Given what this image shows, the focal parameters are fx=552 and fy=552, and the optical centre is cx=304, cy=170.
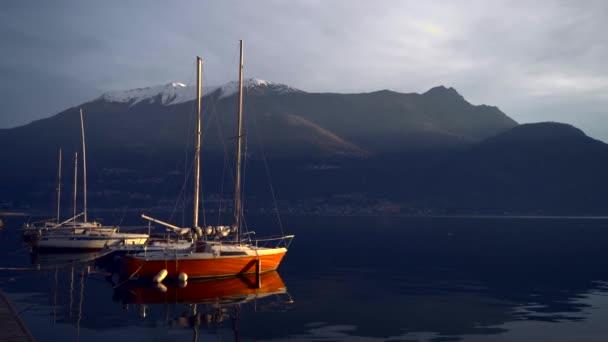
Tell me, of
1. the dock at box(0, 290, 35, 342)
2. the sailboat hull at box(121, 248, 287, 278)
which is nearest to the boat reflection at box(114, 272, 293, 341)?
the sailboat hull at box(121, 248, 287, 278)

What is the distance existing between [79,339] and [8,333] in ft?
8.64

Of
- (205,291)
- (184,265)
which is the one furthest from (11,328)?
(184,265)

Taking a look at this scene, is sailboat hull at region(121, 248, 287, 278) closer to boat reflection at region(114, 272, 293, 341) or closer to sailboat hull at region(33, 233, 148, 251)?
boat reflection at region(114, 272, 293, 341)

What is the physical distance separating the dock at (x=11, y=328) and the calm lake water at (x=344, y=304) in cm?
123

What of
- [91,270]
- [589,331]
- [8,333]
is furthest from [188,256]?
[589,331]

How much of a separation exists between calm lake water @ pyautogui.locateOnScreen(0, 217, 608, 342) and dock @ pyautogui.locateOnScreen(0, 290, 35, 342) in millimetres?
1228

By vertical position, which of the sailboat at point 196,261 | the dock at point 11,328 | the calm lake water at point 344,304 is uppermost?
the sailboat at point 196,261

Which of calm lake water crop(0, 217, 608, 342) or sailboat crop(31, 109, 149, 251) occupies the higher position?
sailboat crop(31, 109, 149, 251)

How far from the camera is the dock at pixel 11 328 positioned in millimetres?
17734

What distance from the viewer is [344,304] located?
28.1 metres

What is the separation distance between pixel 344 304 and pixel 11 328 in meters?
15.2

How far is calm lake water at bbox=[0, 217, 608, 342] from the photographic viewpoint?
21.8 m

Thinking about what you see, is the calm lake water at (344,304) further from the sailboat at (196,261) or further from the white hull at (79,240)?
the white hull at (79,240)

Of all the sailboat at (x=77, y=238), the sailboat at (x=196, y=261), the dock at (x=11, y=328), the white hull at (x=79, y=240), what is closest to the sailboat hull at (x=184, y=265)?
the sailboat at (x=196, y=261)
